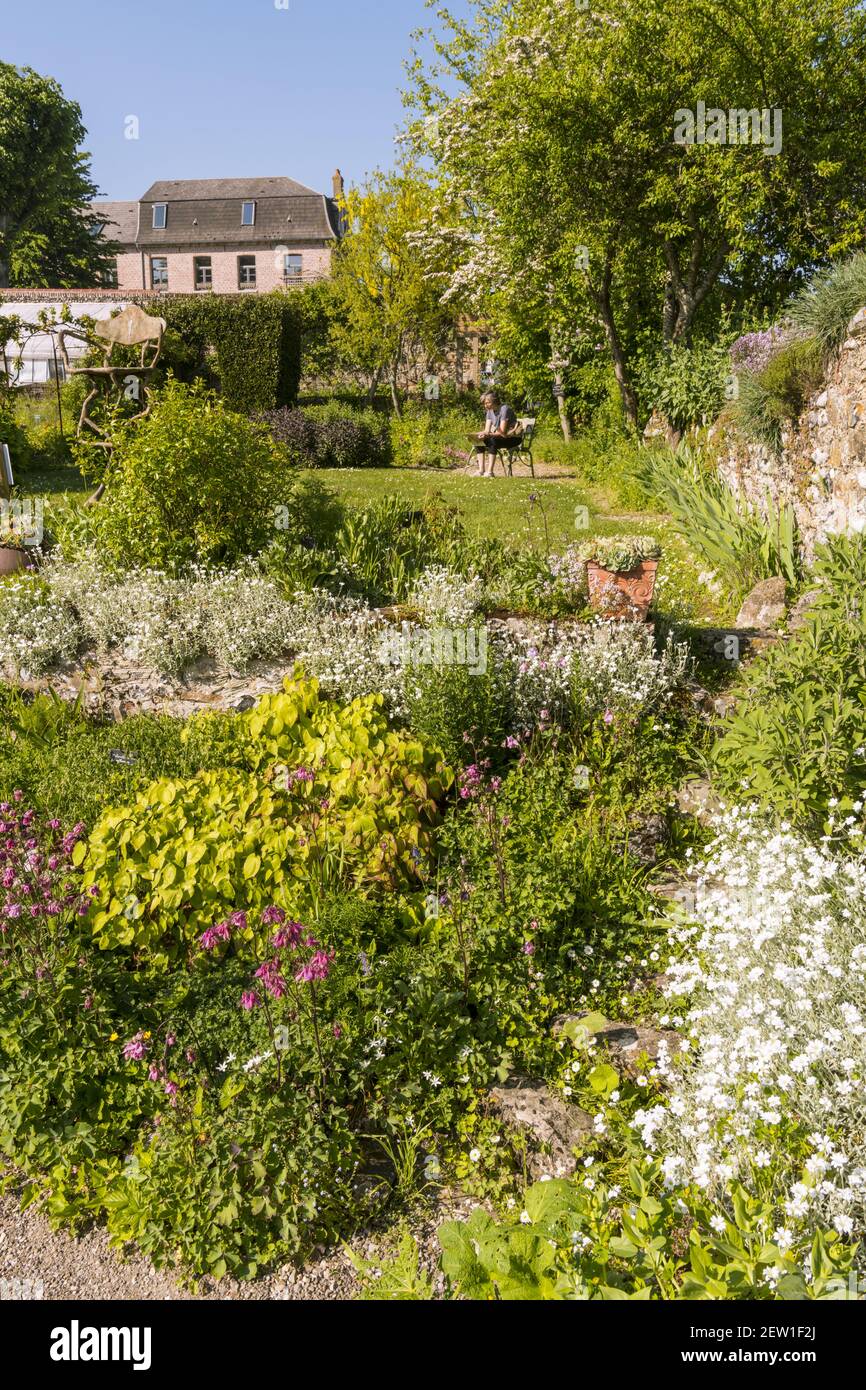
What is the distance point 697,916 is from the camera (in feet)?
12.9

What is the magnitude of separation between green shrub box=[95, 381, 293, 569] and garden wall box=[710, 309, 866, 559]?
4823 mm

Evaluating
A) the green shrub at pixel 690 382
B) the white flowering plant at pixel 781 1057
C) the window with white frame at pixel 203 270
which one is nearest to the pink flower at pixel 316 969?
the white flowering plant at pixel 781 1057

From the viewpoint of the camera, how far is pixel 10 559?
788 cm

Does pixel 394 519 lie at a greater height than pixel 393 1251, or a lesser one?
greater

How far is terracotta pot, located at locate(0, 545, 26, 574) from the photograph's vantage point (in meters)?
7.82

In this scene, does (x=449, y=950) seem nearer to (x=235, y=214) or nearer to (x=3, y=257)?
(x=3, y=257)

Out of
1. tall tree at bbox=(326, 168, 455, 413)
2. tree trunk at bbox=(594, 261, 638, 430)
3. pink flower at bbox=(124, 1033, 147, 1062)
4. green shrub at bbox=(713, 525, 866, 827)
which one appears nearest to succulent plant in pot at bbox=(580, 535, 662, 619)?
green shrub at bbox=(713, 525, 866, 827)

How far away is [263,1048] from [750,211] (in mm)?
14413

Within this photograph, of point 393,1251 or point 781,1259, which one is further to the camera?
point 393,1251

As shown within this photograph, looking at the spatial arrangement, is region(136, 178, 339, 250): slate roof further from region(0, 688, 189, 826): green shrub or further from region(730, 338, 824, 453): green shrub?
region(0, 688, 189, 826): green shrub

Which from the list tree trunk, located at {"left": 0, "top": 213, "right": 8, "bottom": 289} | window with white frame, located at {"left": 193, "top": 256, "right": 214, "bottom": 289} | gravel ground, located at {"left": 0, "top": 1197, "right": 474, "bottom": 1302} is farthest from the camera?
window with white frame, located at {"left": 193, "top": 256, "right": 214, "bottom": 289}

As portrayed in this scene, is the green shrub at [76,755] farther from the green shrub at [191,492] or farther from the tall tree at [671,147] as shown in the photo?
the tall tree at [671,147]

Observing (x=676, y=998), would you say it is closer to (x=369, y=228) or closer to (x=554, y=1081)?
(x=554, y=1081)

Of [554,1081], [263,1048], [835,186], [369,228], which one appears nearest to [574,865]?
[554,1081]
